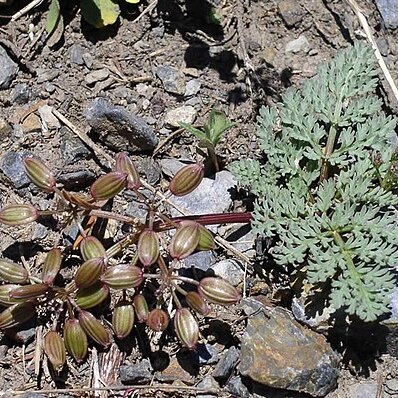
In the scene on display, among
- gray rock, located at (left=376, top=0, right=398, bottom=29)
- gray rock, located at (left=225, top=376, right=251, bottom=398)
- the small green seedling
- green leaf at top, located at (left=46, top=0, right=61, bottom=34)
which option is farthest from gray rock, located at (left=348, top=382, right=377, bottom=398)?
green leaf at top, located at (left=46, top=0, right=61, bottom=34)

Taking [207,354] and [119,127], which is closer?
[207,354]

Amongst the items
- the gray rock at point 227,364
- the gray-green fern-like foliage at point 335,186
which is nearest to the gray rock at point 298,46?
the gray-green fern-like foliage at point 335,186

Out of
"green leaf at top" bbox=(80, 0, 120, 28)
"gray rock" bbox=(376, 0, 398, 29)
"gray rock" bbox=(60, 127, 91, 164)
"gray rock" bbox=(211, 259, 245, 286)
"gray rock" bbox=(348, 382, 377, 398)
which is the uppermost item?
"green leaf at top" bbox=(80, 0, 120, 28)

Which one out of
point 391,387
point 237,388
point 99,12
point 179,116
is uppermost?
point 99,12

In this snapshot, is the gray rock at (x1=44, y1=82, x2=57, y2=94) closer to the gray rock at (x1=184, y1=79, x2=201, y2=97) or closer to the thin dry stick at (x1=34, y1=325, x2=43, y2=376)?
the gray rock at (x1=184, y1=79, x2=201, y2=97)

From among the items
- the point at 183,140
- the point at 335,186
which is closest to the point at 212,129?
the point at 183,140

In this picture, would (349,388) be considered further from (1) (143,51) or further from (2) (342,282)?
(1) (143,51)

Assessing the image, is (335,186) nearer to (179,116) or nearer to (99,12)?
(179,116)

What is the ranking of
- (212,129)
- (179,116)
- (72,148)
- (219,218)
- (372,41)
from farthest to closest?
(372,41) < (179,116) < (72,148) < (212,129) < (219,218)

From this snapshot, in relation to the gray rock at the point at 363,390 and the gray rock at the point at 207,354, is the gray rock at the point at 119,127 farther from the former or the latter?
the gray rock at the point at 363,390
